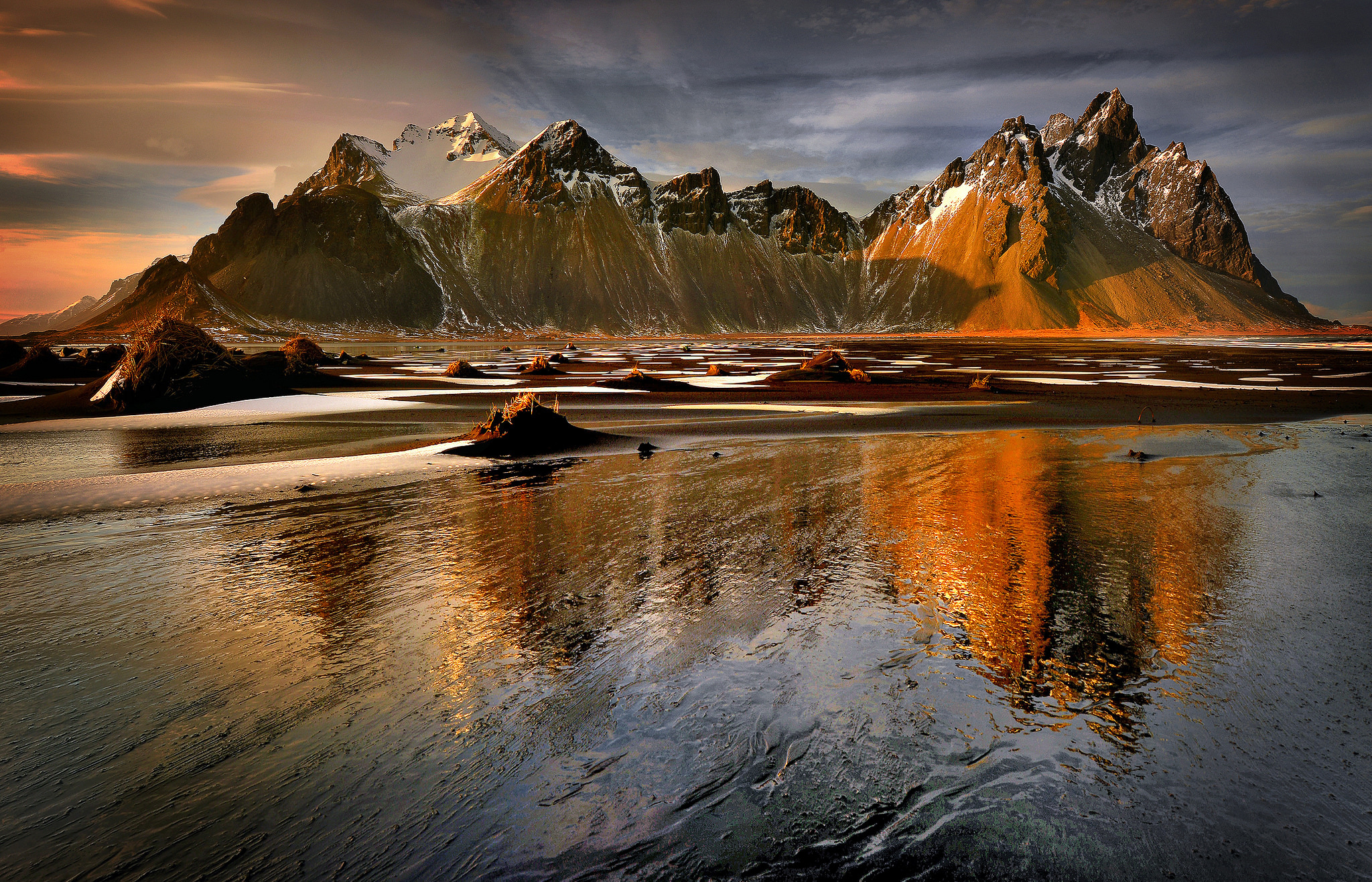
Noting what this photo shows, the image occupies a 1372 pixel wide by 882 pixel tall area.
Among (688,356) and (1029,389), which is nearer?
(1029,389)

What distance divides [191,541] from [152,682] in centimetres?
379

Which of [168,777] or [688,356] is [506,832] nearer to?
[168,777]

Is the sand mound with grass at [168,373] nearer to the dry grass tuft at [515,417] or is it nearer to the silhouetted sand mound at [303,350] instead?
the silhouetted sand mound at [303,350]

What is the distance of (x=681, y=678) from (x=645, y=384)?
80.2 feet

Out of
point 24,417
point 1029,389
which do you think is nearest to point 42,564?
point 24,417

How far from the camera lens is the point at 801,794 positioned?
11.9 feet

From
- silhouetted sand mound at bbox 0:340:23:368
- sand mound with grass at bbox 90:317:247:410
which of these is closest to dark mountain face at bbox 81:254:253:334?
silhouetted sand mound at bbox 0:340:23:368

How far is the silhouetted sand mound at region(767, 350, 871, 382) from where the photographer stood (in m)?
31.6

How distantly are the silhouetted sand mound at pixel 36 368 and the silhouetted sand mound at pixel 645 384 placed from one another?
891 inches

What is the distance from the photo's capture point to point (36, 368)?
2950 centimetres

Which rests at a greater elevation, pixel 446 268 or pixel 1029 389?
pixel 446 268

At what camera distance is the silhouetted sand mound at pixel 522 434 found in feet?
45.9

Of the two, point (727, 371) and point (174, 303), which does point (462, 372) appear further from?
point (174, 303)

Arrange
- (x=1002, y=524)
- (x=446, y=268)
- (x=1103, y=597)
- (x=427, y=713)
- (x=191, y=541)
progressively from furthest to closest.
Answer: (x=446, y=268) → (x=1002, y=524) → (x=191, y=541) → (x=1103, y=597) → (x=427, y=713)
